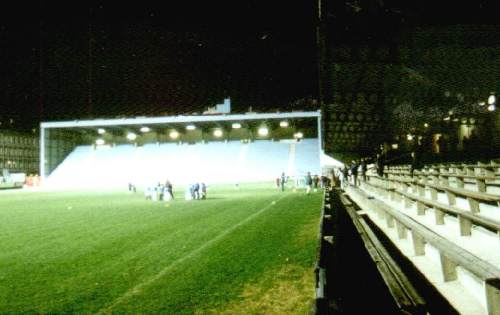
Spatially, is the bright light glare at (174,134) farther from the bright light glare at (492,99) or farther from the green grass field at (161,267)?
the green grass field at (161,267)

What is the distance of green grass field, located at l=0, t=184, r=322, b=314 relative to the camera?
539 cm

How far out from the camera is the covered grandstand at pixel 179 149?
161ft

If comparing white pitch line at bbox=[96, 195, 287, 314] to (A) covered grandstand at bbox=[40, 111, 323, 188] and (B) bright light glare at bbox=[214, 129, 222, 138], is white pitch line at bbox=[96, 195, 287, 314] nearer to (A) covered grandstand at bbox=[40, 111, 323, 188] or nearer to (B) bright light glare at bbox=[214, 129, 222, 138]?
(A) covered grandstand at bbox=[40, 111, 323, 188]

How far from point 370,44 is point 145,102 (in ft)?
149

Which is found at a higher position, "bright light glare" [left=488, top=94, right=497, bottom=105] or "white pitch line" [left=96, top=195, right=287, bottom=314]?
"bright light glare" [left=488, top=94, right=497, bottom=105]

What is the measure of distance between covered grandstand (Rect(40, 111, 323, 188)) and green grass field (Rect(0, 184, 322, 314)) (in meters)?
35.5

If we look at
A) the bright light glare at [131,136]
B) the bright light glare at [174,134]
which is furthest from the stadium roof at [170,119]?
the bright light glare at [174,134]

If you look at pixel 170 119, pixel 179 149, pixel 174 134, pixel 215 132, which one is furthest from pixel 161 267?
pixel 174 134

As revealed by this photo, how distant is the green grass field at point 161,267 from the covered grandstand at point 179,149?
3553 cm

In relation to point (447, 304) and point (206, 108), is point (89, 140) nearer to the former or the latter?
point (206, 108)

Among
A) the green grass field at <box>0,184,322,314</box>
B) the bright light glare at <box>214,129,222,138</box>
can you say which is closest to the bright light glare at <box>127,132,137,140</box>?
the bright light glare at <box>214,129,222,138</box>

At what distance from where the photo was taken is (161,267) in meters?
7.33

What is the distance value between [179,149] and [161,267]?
49.3 m

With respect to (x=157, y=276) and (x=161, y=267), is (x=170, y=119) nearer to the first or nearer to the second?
(x=161, y=267)
